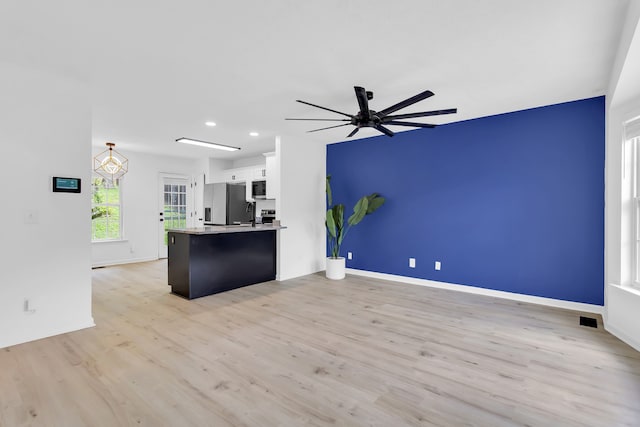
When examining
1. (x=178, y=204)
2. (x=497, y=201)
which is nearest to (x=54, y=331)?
(x=178, y=204)

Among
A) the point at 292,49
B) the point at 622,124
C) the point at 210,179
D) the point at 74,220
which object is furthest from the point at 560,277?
the point at 210,179

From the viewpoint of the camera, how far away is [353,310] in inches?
146

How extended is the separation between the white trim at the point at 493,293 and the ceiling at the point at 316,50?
2.41 m

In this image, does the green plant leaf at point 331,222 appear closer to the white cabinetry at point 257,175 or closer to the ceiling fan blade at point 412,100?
the white cabinetry at point 257,175

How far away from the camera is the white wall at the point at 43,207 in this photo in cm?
271

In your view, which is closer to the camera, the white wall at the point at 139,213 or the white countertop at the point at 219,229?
the white countertop at the point at 219,229

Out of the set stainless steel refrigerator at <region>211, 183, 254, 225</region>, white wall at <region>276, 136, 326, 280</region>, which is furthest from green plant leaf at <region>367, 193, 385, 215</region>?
stainless steel refrigerator at <region>211, 183, 254, 225</region>

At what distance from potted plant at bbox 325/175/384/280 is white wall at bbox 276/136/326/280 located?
350 millimetres

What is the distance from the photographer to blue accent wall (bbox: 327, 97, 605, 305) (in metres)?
3.64

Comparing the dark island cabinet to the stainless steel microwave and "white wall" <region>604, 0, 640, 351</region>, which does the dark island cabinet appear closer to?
the stainless steel microwave

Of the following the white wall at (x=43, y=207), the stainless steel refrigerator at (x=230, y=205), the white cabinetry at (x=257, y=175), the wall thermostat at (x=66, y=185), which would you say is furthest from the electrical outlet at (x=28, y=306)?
the stainless steel refrigerator at (x=230, y=205)

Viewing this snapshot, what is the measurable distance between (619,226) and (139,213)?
26.1 feet

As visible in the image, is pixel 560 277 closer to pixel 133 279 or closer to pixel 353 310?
pixel 353 310

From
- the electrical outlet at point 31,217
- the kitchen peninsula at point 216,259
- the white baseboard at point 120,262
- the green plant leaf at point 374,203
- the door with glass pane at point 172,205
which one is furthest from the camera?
the door with glass pane at point 172,205
